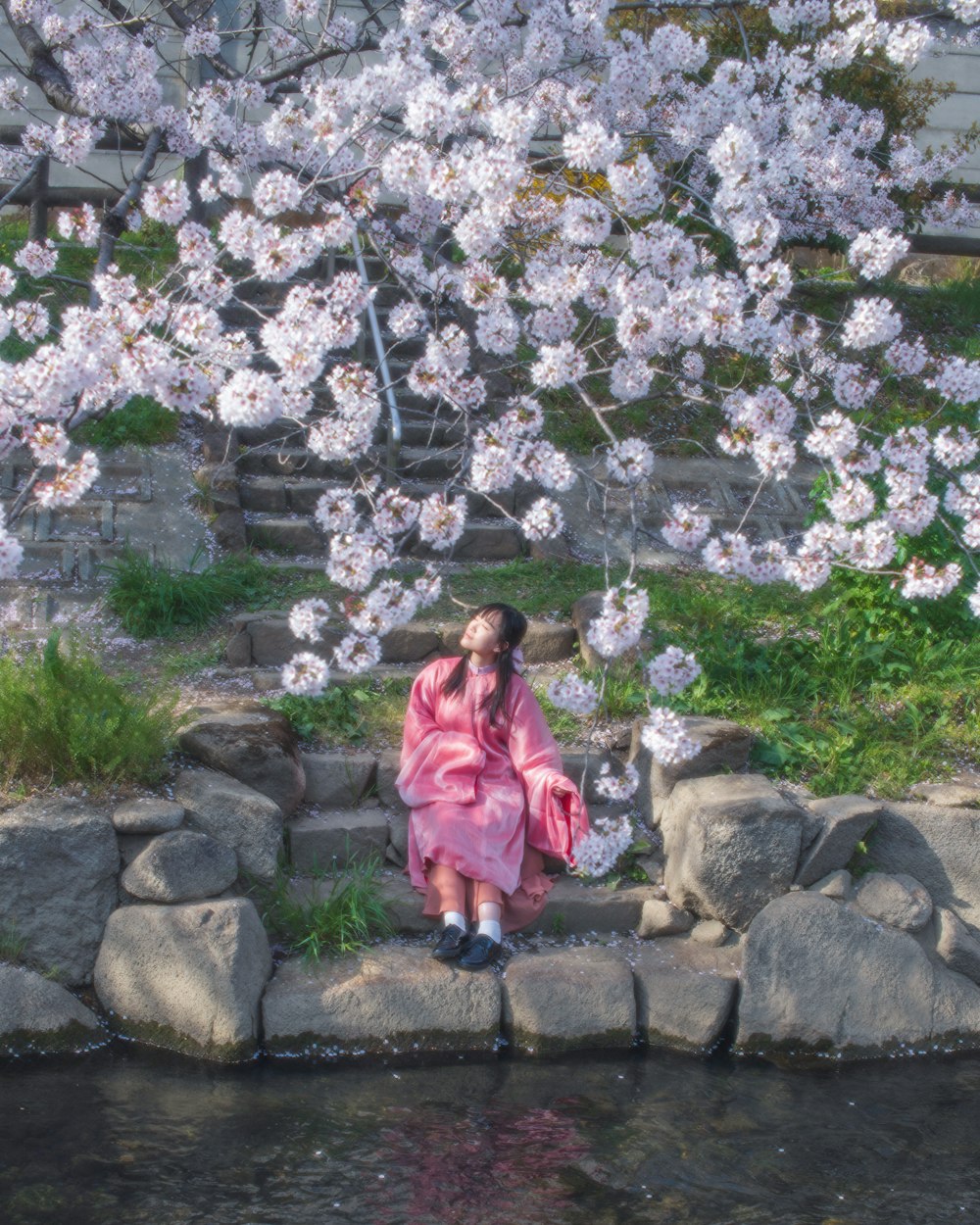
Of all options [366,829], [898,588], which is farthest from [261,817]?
[898,588]

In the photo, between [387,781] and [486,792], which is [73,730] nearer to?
[387,781]

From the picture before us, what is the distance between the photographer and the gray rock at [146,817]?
13.5 ft

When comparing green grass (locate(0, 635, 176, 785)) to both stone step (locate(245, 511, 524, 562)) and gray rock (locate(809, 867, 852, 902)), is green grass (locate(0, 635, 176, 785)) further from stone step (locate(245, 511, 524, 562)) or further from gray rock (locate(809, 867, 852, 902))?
gray rock (locate(809, 867, 852, 902))

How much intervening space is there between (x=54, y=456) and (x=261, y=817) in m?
1.45

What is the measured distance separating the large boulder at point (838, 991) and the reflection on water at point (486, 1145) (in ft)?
0.47

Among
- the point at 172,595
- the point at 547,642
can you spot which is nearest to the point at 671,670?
the point at 547,642

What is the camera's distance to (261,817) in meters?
4.28

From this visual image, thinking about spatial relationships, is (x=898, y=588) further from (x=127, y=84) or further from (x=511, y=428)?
(x=127, y=84)

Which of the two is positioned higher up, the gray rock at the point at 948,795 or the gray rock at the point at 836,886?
the gray rock at the point at 948,795

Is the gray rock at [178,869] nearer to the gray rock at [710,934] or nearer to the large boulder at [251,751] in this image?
the large boulder at [251,751]

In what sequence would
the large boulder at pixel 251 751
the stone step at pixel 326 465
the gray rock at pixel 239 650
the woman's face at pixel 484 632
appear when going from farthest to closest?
the stone step at pixel 326 465 < the gray rock at pixel 239 650 < the woman's face at pixel 484 632 < the large boulder at pixel 251 751

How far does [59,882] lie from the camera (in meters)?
4.06

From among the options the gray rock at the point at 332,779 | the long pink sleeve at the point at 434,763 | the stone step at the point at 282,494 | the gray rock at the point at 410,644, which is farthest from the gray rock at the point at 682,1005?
the stone step at the point at 282,494

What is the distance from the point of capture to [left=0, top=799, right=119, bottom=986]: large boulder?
403cm
